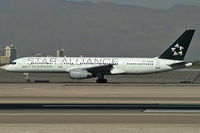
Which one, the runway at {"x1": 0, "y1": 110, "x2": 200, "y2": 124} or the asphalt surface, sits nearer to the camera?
the runway at {"x1": 0, "y1": 110, "x2": 200, "y2": 124}

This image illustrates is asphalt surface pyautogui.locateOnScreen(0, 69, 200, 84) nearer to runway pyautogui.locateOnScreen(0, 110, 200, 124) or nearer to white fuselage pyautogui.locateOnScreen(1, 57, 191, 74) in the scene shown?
white fuselage pyautogui.locateOnScreen(1, 57, 191, 74)

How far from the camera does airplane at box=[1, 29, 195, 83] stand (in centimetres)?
5525

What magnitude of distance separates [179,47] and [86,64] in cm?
1254

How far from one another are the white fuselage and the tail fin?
771 mm

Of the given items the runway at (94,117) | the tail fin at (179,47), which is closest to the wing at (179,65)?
the tail fin at (179,47)

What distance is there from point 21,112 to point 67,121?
14.1ft

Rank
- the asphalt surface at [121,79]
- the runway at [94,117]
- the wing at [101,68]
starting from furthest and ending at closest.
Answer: the asphalt surface at [121,79], the wing at [101,68], the runway at [94,117]

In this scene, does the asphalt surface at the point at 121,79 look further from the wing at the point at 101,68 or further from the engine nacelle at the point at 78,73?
the engine nacelle at the point at 78,73

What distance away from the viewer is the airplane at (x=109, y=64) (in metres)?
55.2

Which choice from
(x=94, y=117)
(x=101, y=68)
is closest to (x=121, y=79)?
(x=101, y=68)

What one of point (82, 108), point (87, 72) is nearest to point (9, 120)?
point (82, 108)

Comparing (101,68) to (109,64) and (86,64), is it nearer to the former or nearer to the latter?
(109,64)

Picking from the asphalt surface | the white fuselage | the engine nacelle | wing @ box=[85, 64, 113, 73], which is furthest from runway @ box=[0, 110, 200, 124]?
the asphalt surface

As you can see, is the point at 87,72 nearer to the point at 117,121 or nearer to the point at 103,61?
the point at 103,61
